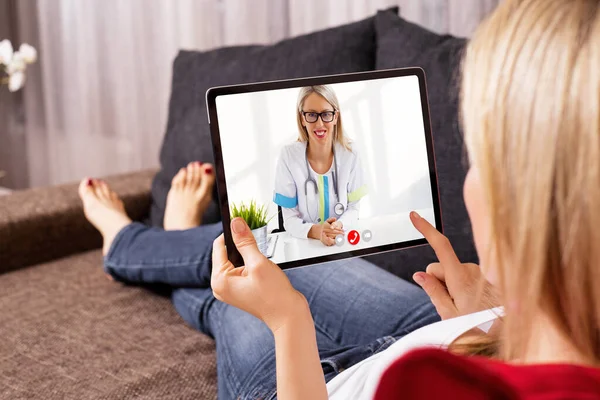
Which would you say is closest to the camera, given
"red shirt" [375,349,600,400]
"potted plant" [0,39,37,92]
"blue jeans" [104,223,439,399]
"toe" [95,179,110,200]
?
"red shirt" [375,349,600,400]

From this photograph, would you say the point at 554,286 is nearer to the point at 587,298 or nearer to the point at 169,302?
the point at 587,298

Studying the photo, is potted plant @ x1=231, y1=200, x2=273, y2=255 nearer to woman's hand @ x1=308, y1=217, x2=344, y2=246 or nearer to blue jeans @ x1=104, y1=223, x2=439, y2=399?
woman's hand @ x1=308, y1=217, x2=344, y2=246

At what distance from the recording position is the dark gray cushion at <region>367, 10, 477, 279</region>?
117cm

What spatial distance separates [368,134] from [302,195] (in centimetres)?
12

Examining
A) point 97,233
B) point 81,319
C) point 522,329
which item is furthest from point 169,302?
point 522,329

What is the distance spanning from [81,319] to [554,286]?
0.96m

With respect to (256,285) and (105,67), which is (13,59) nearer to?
(105,67)

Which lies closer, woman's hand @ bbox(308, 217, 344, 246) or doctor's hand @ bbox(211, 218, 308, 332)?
doctor's hand @ bbox(211, 218, 308, 332)

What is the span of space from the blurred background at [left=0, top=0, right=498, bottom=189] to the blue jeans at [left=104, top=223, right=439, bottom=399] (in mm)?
956

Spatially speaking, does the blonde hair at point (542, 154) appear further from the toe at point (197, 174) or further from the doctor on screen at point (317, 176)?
the toe at point (197, 174)

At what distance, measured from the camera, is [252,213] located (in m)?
0.80

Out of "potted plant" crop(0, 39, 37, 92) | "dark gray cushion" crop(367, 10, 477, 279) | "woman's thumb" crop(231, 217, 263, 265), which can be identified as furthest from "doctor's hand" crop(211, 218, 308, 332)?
"potted plant" crop(0, 39, 37, 92)

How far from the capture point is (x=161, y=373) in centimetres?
107

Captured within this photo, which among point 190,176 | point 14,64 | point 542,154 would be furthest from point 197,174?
point 542,154
